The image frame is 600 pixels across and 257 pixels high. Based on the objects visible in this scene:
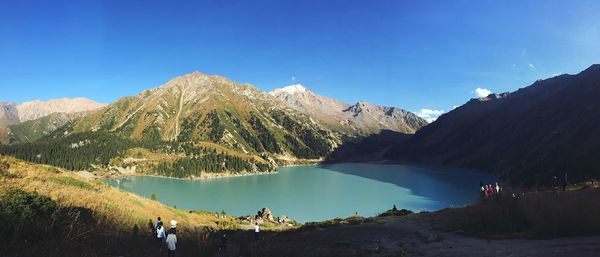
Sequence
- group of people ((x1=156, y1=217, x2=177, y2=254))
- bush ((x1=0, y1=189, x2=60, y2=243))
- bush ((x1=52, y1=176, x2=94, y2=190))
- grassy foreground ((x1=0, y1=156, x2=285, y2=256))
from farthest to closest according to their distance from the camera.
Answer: bush ((x1=52, y1=176, x2=94, y2=190)) → group of people ((x1=156, y1=217, x2=177, y2=254)) → bush ((x1=0, y1=189, x2=60, y2=243)) → grassy foreground ((x1=0, y1=156, x2=285, y2=256))

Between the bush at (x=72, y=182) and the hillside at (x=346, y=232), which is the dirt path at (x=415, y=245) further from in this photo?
the bush at (x=72, y=182)

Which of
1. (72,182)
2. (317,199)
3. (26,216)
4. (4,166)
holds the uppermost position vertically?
(4,166)

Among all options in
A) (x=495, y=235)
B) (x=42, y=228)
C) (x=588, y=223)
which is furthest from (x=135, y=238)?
(x=588, y=223)

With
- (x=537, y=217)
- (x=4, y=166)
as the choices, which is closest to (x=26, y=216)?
(x=4, y=166)

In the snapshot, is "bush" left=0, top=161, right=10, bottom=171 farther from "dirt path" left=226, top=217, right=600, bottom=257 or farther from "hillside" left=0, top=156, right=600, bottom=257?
"dirt path" left=226, top=217, right=600, bottom=257

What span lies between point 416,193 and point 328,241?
153 meters

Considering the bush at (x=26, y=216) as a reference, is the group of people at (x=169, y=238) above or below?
below

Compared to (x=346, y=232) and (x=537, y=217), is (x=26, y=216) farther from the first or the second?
(x=537, y=217)

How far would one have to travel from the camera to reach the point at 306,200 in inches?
6088

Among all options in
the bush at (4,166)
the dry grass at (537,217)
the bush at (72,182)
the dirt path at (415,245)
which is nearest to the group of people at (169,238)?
the dirt path at (415,245)

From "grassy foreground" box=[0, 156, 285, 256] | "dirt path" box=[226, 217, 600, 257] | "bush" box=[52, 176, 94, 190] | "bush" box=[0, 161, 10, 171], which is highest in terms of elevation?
"bush" box=[0, 161, 10, 171]

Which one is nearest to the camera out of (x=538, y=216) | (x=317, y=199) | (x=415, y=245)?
(x=538, y=216)

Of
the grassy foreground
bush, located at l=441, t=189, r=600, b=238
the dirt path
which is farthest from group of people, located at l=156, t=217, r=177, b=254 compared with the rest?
bush, located at l=441, t=189, r=600, b=238

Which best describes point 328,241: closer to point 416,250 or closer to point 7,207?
point 416,250
